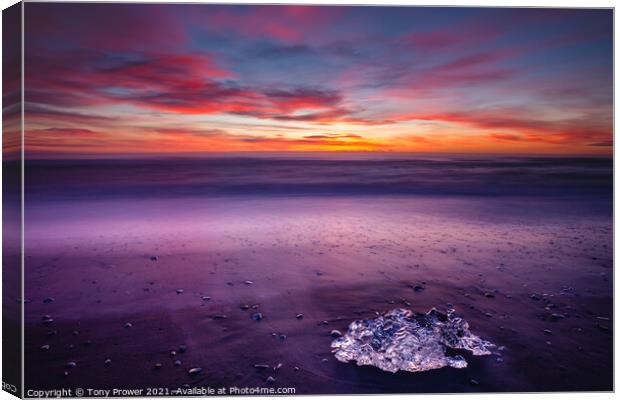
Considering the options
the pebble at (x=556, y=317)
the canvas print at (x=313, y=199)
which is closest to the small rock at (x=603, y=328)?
the canvas print at (x=313, y=199)

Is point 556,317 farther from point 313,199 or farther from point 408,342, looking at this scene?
point 313,199

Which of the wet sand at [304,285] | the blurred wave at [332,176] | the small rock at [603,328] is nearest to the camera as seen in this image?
the wet sand at [304,285]

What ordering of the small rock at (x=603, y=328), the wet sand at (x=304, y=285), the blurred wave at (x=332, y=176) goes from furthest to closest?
1. the blurred wave at (x=332, y=176)
2. the small rock at (x=603, y=328)
3. the wet sand at (x=304, y=285)

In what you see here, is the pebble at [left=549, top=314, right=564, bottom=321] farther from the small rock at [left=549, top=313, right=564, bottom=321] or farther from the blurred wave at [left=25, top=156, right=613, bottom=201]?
the blurred wave at [left=25, top=156, right=613, bottom=201]

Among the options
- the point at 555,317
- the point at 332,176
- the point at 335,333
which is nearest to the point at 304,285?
the point at 335,333

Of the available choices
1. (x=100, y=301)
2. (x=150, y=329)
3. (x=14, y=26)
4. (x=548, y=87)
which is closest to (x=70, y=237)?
(x=100, y=301)

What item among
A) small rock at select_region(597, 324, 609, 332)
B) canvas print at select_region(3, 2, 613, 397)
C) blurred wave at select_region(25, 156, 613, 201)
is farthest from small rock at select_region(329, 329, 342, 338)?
small rock at select_region(597, 324, 609, 332)

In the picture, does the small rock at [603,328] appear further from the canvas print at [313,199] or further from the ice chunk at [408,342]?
the ice chunk at [408,342]
